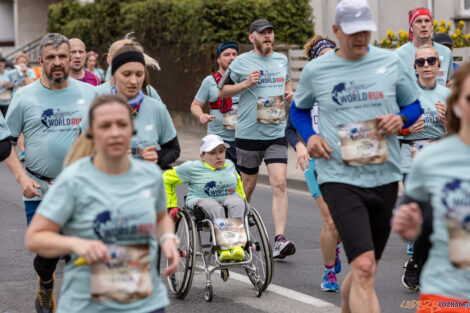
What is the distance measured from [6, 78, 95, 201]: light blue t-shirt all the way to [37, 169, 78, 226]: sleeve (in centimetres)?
277

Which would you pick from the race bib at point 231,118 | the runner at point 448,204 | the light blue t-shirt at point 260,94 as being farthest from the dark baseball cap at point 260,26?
the runner at point 448,204

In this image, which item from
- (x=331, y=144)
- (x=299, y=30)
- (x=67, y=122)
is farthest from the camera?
(x=299, y=30)

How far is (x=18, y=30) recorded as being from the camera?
40.1 meters

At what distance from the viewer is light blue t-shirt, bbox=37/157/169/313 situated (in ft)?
13.3

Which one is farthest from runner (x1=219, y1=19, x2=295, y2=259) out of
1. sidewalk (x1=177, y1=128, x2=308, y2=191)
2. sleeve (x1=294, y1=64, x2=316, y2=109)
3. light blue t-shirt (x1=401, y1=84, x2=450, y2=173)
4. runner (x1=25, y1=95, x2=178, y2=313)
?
runner (x1=25, y1=95, x2=178, y2=313)

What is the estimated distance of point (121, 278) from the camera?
407 centimetres

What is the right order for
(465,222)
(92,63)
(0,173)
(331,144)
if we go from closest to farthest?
(465,222)
(331,144)
(0,173)
(92,63)

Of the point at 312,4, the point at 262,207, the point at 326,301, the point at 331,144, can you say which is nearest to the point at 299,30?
the point at 312,4

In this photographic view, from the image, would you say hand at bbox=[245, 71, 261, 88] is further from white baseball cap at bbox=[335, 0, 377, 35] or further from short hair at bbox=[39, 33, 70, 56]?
white baseball cap at bbox=[335, 0, 377, 35]

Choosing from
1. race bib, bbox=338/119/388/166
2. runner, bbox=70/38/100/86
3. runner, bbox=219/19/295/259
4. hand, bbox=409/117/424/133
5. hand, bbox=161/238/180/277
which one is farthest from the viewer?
runner, bbox=70/38/100/86

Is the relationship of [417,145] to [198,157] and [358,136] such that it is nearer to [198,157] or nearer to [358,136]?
[358,136]

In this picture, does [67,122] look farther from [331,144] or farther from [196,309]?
[331,144]

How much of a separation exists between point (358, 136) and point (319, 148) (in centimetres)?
24

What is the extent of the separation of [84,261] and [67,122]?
9.40ft
